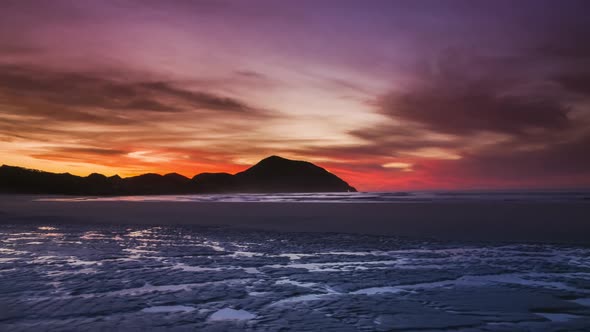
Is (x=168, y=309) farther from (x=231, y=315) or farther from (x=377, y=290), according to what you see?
(x=377, y=290)

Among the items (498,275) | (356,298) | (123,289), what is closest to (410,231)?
(498,275)

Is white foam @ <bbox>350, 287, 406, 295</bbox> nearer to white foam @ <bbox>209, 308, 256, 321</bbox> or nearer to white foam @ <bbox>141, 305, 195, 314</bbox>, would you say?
white foam @ <bbox>209, 308, 256, 321</bbox>

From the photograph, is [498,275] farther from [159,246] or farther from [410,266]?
[159,246]

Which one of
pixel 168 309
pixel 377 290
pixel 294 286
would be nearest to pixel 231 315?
pixel 168 309

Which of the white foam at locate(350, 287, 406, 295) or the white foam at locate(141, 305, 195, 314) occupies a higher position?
the white foam at locate(350, 287, 406, 295)

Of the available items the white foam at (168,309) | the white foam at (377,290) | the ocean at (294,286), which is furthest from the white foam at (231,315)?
the white foam at (377,290)

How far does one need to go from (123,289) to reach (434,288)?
5.78 meters

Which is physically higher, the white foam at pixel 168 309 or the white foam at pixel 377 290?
the white foam at pixel 377 290

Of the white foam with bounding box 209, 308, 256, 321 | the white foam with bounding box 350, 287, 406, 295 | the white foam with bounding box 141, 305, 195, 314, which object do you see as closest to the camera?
the white foam with bounding box 209, 308, 256, 321

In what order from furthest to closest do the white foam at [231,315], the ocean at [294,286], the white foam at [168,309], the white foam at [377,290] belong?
the white foam at [377,290] → the white foam at [168,309] → the white foam at [231,315] → the ocean at [294,286]

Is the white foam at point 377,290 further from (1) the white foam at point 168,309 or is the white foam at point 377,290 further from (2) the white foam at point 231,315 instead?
(1) the white foam at point 168,309

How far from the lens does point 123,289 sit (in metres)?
8.32

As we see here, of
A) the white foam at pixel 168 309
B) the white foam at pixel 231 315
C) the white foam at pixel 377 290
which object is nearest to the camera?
the white foam at pixel 231 315

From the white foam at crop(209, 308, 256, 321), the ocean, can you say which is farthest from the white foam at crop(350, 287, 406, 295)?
the white foam at crop(209, 308, 256, 321)
